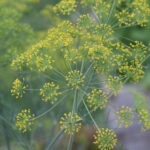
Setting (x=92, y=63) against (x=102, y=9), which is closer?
(x=92, y=63)

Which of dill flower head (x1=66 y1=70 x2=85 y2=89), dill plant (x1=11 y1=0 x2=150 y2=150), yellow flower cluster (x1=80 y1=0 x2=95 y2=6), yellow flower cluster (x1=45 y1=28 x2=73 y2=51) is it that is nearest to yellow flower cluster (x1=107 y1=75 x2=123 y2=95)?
dill plant (x1=11 y1=0 x2=150 y2=150)

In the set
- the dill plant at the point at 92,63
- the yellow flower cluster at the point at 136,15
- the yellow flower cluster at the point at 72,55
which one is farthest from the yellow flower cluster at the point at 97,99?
the yellow flower cluster at the point at 136,15

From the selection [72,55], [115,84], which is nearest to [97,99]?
[115,84]

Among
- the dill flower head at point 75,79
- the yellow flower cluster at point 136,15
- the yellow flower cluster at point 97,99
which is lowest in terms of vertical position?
the yellow flower cluster at point 97,99

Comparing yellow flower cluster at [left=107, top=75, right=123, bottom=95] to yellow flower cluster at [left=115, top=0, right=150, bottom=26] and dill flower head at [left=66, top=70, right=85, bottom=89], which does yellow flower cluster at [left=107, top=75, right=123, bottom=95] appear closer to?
dill flower head at [left=66, top=70, right=85, bottom=89]

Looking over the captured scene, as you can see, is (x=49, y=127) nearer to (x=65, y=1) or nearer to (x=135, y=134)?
(x=65, y=1)

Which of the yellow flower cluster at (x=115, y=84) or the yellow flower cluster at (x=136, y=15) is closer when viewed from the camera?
the yellow flower cluster at (x=115, y=84)

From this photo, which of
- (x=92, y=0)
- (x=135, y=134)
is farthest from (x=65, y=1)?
(x=135, y=134)

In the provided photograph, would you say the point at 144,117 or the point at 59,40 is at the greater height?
the point at 59,40

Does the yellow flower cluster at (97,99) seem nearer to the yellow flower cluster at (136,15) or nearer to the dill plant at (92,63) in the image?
the dill plant at (92,63)

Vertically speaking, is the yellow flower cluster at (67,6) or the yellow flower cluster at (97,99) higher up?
the yellow flower cluster at (67,6)

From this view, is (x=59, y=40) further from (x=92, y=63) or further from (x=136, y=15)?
(x=136, y=15)

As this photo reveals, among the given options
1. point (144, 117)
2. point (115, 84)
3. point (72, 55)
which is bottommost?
point (144, 117)
